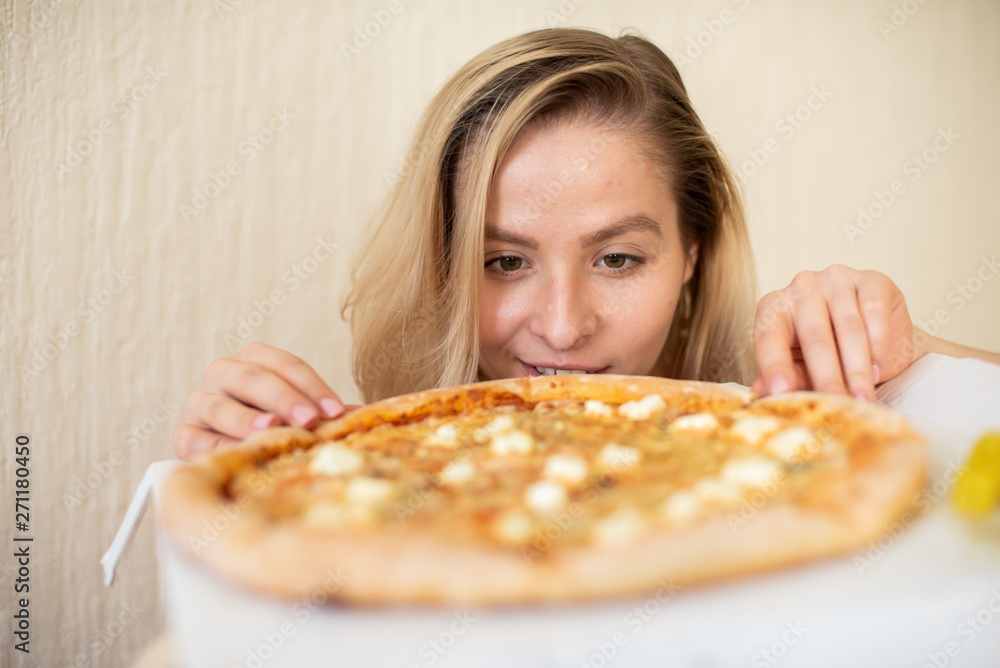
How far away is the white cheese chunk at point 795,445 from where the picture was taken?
0.53 meters

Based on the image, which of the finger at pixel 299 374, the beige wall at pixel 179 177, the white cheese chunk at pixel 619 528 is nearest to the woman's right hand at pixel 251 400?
the finger at pixel 299 374

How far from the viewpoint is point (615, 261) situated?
117 centimetres

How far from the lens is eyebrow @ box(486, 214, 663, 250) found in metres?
1.09

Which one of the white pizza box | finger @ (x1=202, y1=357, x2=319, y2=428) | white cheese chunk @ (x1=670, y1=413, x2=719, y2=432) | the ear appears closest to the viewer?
the white pizza box

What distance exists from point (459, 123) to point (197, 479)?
910mm

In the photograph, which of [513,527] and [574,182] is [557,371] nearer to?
[574,182]

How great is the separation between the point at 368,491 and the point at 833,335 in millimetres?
627

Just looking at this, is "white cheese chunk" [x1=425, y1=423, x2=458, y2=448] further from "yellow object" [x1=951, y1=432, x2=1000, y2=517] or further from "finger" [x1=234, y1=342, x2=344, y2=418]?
"yellow object" [x1=951, y1=432, x2=1000, y2=517]

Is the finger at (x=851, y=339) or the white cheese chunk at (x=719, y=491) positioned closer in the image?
the white cheese chunk at (x=719, y=491)

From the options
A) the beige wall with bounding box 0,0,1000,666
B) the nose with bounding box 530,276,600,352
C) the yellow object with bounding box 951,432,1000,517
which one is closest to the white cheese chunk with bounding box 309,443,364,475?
the yellow object with bounding box 951,432,1000,517

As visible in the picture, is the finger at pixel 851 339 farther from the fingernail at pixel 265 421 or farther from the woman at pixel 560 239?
the fingernail at pixel 265 421

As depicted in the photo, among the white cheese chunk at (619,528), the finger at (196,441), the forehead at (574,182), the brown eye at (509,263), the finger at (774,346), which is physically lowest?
the finger at (196,441)

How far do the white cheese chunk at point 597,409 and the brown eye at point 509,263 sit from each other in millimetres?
530

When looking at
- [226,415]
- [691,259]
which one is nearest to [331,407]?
[226,415]
